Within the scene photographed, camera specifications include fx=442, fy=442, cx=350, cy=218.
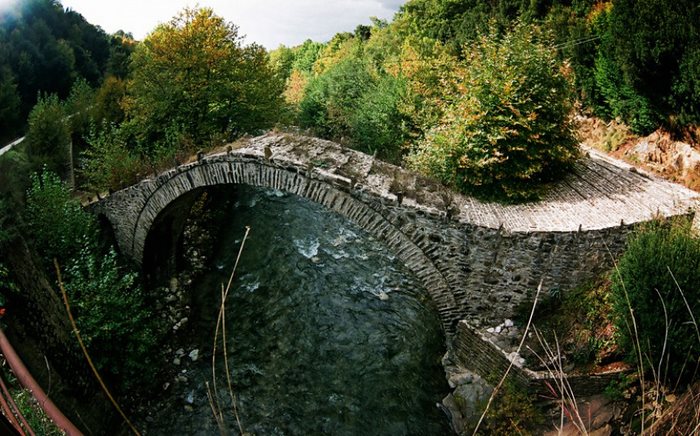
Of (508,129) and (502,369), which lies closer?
(502,369)

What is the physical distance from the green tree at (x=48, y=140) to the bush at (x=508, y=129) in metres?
13.8

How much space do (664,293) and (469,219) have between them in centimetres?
302

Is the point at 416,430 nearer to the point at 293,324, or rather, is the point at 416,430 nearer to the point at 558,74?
the point at 293,324

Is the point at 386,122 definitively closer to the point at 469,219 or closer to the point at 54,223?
the point at 469,219

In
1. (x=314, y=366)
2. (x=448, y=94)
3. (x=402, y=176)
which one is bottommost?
(x=314, y=366)

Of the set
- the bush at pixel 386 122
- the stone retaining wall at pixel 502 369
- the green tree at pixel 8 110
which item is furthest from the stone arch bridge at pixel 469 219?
the green tree at pixel 8 110

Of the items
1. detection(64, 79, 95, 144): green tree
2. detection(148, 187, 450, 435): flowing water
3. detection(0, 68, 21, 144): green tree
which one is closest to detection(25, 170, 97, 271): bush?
detection(148, 187, 450, 435): flowing water

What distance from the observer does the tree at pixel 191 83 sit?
15555mm

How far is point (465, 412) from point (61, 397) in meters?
6.43

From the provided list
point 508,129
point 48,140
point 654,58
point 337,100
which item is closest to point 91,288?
point 508,129

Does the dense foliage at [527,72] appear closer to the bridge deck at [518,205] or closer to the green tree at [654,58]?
the green tree at [654,58]

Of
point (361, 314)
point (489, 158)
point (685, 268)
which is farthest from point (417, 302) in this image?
point (685, 268)

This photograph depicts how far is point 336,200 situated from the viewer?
8.26 m

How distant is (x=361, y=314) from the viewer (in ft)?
33.3
